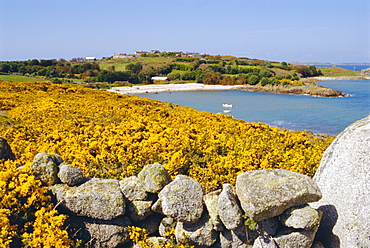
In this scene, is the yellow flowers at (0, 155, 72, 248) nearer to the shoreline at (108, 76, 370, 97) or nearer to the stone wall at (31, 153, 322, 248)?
the stone wall at (31, 153, 322, 248)

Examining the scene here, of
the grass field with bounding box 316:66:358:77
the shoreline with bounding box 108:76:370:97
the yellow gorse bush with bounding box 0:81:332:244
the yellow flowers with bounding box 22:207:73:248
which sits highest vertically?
the grass field with bounding box 316:66:358:77

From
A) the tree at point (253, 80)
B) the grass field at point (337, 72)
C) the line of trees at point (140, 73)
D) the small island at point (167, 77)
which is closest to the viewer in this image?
the small island at point (167, 77)

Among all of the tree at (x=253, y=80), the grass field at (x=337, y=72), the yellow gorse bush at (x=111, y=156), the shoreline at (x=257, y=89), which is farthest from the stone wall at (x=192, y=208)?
the grass field at (x=337, y=72)

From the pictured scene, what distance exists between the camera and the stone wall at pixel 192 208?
5.21 m

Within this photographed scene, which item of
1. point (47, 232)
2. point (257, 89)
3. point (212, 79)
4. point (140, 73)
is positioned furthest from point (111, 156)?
point (140, 73)

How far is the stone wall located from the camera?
521 centimetres

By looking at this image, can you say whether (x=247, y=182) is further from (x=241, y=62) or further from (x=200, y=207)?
(x=241, y=62)

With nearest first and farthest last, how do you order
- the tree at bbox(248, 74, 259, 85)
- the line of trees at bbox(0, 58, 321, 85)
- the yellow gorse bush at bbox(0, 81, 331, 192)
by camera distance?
the yellow gorse bush at bbox(0, 81, 331, 192) → the line of trees at bbox(0, 58, 321, 85) → the tree at bbox(248, 74, 259, 85)

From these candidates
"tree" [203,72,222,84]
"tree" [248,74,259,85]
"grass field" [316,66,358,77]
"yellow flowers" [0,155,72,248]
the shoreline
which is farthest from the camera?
"grass field" [316,66,358,77]

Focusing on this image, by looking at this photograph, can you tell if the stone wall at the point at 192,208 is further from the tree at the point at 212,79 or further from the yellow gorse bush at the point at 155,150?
the tree at the point at 212,79

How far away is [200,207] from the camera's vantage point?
545cm

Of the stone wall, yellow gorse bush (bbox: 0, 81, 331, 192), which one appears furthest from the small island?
the stone wall

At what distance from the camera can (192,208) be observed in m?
5.40

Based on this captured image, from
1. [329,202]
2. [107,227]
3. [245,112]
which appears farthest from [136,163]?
[245,112]
